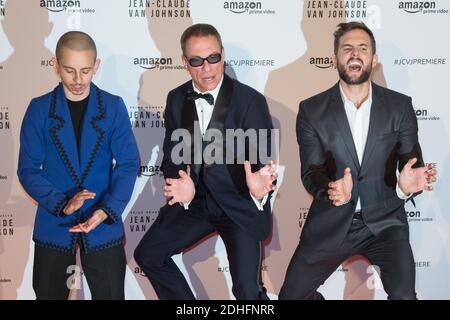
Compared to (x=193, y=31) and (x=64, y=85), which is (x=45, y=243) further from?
(x=193, y=31)

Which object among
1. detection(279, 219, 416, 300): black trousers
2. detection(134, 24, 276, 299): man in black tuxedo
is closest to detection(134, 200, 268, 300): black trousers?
detection(134, 24, 276, 299): man in black tuxedo

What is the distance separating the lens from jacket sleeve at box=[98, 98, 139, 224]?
3326 millimetres

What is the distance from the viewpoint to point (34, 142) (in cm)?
335

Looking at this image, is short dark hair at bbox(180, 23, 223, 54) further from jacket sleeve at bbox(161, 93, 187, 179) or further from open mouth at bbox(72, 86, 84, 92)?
open mouth at bbox(72, 86, 84, 92)

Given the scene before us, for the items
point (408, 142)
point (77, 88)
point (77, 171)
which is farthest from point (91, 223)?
point (408, 142)

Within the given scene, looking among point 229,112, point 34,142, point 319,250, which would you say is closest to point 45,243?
point 34,142

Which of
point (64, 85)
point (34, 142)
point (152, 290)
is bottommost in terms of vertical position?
point (152, 290)

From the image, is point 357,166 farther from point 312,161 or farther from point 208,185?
point 208,185

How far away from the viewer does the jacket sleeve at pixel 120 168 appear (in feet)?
10.9

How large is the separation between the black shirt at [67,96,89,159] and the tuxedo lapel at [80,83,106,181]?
0.03m

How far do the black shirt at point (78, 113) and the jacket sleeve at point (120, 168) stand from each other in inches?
7.4

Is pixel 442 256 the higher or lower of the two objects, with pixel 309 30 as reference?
lower

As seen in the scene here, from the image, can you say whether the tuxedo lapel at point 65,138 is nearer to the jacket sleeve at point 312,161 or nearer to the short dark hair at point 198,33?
the short dark hair at point 198,33

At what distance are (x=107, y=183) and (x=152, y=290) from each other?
0.84 metres
